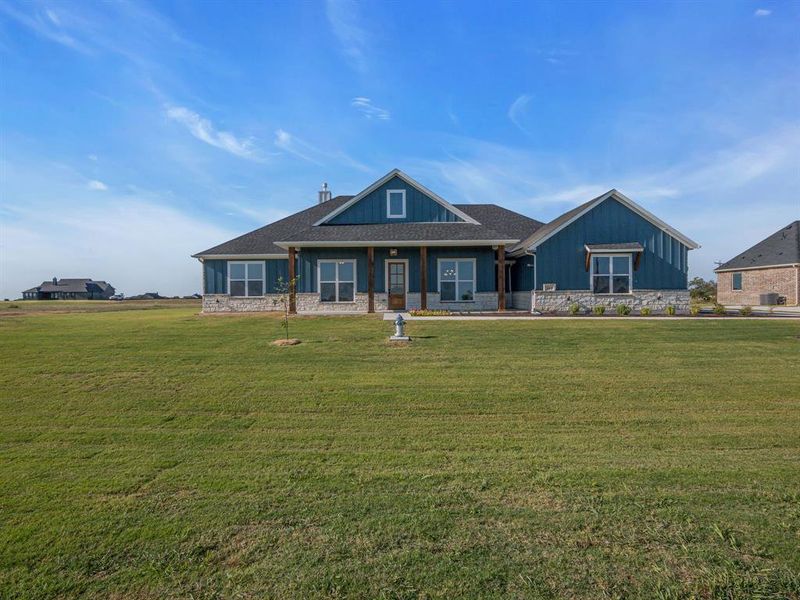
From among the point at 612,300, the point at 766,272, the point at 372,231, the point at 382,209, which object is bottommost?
the point at 612,300

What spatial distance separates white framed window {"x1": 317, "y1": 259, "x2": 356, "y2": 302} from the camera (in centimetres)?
2078

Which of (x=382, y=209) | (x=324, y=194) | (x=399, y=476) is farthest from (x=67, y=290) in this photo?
(x=399, y=476)

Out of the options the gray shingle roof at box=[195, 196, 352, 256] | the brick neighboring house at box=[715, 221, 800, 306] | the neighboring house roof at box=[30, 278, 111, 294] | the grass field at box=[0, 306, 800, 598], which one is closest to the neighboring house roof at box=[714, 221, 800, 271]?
the brick neighboring house at box=[715, 221, 800, 306]

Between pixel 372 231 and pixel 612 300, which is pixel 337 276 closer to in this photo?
pixel 372 231

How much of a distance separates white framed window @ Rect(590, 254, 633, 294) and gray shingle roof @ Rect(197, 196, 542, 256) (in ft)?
12.7

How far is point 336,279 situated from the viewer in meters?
20.8

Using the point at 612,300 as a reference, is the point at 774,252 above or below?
above

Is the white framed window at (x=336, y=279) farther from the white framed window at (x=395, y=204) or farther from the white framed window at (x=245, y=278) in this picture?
the white framed window at (x=245, y=278)

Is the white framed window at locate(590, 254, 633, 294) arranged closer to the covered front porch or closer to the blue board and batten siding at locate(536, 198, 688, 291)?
the blue board and batten siding at locate(536, 198, 688, 291)

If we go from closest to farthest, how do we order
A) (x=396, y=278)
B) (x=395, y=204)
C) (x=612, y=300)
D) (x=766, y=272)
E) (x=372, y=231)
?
(x=612, y=300) → (x=372, y=231) → (x=396, y=278) → (x=395, y=204) → (x=766, y=272)

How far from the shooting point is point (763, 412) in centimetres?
653

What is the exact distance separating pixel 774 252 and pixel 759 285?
2.34m

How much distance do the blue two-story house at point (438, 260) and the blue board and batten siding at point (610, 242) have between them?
0.04 meters

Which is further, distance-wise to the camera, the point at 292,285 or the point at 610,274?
the point at 610,274
